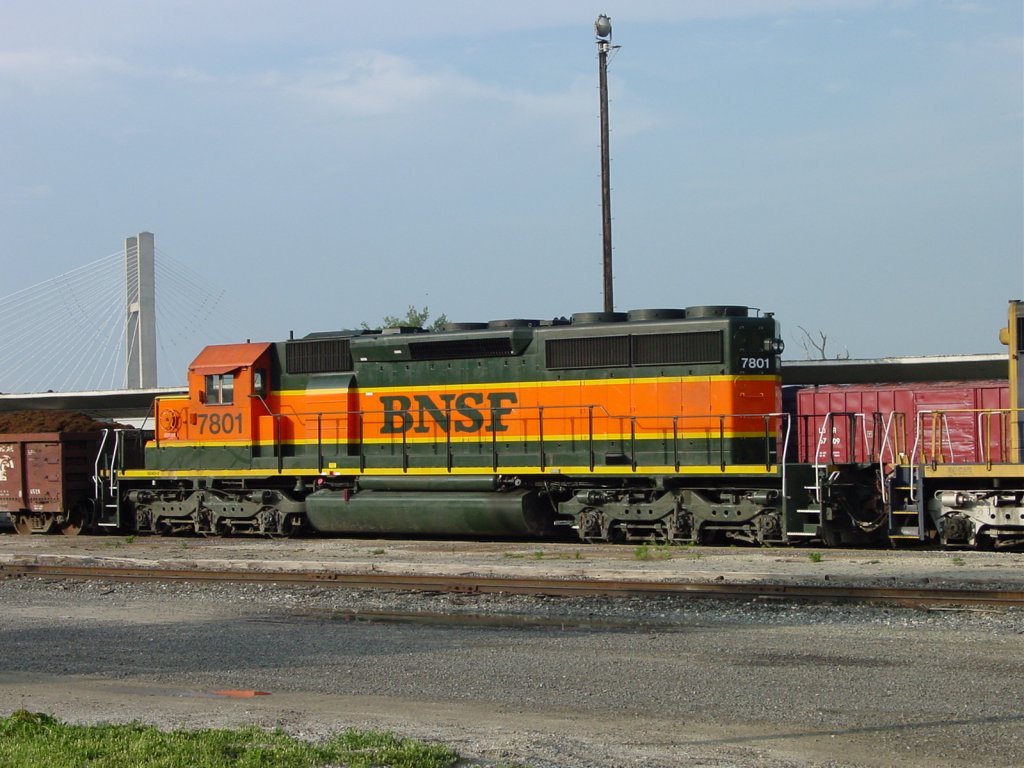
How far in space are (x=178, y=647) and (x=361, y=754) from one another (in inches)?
164

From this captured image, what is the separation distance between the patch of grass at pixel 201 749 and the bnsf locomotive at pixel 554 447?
11.0 meters

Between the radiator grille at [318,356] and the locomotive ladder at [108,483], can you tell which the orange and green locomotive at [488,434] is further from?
the locomotive ladder at [108,483]

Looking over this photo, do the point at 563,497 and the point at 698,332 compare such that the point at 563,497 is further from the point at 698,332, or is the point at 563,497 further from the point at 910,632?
the point at 910,632

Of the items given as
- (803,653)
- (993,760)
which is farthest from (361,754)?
(803,653)

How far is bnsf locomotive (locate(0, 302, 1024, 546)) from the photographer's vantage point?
649 inches

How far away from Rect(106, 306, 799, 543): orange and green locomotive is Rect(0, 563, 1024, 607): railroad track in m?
4.35

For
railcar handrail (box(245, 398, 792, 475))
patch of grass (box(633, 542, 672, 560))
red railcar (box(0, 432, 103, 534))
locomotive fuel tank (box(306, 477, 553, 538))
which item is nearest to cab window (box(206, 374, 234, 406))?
railcar handrail (box(245, 398, 792, 475))

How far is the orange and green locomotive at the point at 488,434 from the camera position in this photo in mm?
17406

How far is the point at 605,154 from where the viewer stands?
2539 centimetres

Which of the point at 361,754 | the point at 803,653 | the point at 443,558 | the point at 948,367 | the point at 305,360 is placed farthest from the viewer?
the point at 948,367

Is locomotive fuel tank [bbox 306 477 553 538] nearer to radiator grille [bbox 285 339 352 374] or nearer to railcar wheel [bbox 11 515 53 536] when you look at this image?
radiator grille [bbox 285 339 352 374]

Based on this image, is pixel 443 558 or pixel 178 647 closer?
pixel 178 647

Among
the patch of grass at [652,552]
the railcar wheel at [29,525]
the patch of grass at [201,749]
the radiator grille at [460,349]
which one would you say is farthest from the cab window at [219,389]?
the patch of grass at [201,749]

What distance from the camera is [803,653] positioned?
8.85 metres
